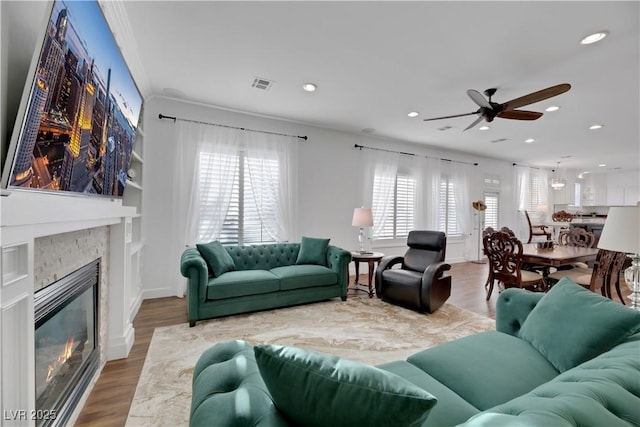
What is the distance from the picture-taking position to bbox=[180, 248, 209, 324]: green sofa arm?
3068mm

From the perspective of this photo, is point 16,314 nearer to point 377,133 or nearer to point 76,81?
point 76,81

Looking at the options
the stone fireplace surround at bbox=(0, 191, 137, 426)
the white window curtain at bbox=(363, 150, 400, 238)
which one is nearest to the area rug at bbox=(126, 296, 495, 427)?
the stone fireplace surround at bbox=(0, 191, 137, 426)

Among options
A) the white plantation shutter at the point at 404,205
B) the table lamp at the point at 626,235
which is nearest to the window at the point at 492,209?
the white plantation shutter at the point at 404,205

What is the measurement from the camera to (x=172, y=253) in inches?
162

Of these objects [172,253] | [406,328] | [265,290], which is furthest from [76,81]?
[406,328]

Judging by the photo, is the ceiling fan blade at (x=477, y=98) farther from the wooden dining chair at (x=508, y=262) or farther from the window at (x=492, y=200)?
the window at (x=492, y=200)

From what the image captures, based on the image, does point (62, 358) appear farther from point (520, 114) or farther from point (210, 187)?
point (520, 114)

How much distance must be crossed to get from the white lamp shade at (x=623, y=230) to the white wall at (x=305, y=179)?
3.94 m

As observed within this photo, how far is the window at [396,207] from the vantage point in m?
5.87

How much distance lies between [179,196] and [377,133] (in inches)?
150

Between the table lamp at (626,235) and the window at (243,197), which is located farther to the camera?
the window at (243,197)

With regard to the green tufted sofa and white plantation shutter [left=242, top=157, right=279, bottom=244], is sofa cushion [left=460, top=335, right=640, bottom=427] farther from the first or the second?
white plantation shutter [left=242, top=157, right=279, bottom=244]

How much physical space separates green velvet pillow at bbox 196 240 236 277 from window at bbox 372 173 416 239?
324 centimetres

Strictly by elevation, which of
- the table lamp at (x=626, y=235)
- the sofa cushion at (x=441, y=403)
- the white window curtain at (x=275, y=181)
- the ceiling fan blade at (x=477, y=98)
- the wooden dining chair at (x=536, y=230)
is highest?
the ceiling fan blade at (x=477, y=98)
